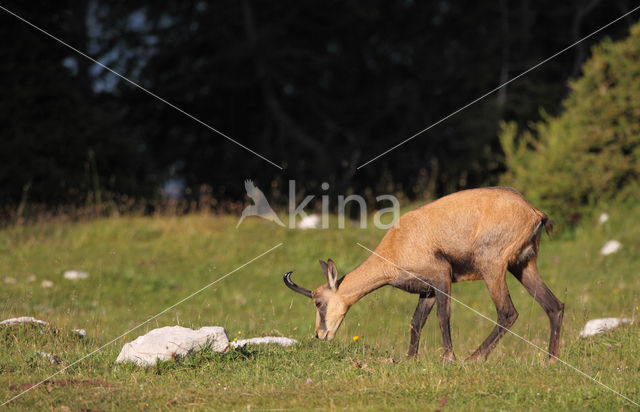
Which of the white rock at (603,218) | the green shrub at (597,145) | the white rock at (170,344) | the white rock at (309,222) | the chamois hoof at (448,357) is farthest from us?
the white rock at (309,222)

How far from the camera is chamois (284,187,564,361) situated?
713 centimetres

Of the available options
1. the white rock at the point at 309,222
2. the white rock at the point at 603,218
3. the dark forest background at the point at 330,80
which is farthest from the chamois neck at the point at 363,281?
the dark forest background at the point at 330,80

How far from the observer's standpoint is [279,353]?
23.3 ft

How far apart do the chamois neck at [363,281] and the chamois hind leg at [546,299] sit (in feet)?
4.51

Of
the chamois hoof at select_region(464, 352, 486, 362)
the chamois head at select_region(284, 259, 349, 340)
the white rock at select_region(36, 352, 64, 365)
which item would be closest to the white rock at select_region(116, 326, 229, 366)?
the white rock at select_region(36, 352, 64, 365)

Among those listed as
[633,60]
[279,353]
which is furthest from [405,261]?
[633,60]

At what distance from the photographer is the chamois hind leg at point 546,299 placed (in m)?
7.16

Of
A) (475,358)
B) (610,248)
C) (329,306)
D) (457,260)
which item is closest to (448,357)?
(475,358)

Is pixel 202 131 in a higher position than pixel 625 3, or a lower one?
lower

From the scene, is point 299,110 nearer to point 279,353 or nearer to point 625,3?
point 625,3

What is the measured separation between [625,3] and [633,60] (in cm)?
1329

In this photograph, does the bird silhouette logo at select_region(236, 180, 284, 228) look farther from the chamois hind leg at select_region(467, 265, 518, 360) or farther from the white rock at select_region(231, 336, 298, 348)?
the chamois hind leg at select_region(467, 265, 518, 360)

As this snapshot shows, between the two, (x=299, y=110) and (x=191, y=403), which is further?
(x=299, y=110)

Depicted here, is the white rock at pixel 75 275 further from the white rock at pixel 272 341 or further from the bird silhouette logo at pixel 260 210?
the white rock at pixel 272 341
